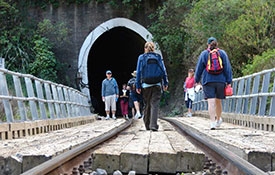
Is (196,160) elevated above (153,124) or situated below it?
above

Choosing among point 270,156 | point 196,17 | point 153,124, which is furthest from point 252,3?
point 270,156

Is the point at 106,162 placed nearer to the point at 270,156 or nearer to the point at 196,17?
the point at 270,156

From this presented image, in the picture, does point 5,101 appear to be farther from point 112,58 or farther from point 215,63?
point 112,58

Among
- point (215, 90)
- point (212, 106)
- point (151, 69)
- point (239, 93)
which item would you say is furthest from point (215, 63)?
point (239, 93)

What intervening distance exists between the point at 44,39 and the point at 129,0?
460 centimetres

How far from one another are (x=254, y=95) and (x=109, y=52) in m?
23.4

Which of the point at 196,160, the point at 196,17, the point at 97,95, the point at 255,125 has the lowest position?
the point at 97,95

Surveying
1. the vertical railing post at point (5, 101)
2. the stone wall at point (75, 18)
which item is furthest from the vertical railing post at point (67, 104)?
the stone wall at point (75, 18)

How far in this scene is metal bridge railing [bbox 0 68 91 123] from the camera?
6.64m

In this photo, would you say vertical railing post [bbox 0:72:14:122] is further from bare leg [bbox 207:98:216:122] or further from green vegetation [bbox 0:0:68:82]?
green vegetation [bbox 0:0:68:82]

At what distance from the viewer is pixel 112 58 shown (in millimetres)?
32156

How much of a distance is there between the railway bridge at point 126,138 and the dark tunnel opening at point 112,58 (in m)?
13.6

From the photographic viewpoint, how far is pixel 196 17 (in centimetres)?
1673

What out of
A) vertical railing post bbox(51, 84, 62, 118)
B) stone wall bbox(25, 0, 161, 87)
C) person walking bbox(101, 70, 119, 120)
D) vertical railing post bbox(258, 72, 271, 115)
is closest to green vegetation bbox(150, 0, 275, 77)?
stone wall bbox(25, 0, 161, 87)
